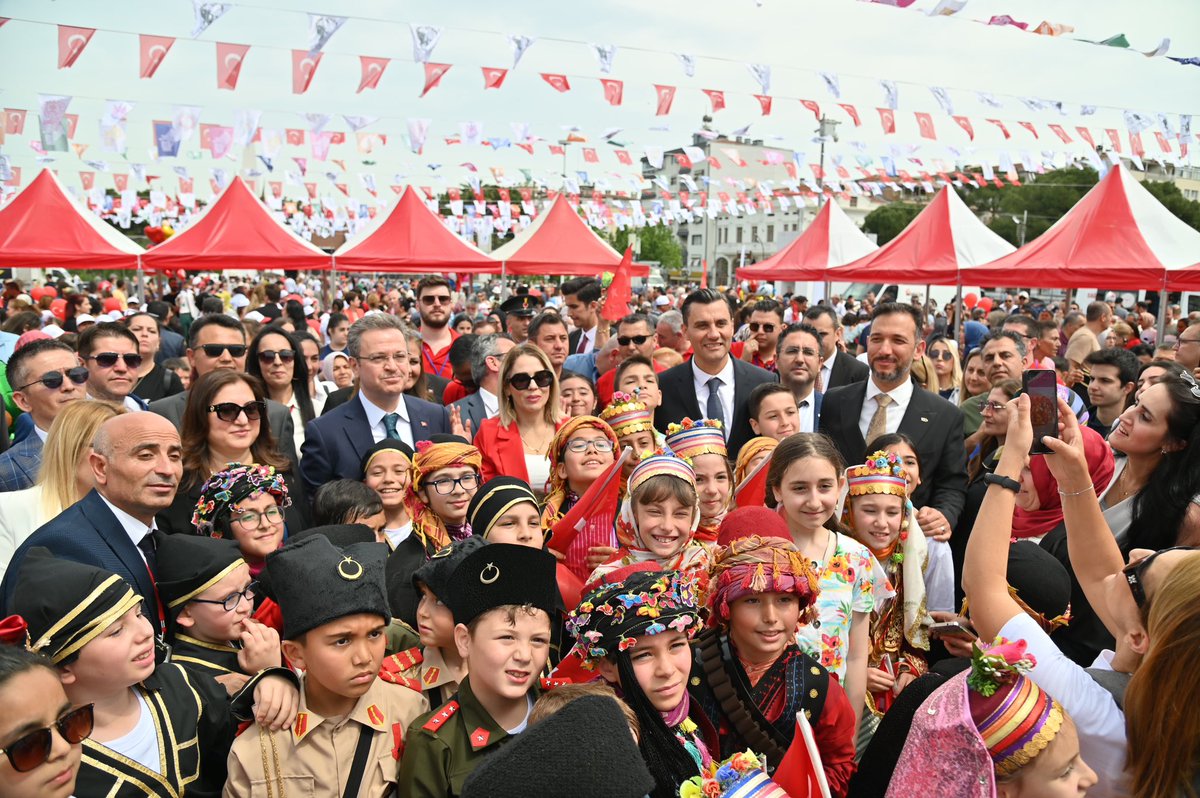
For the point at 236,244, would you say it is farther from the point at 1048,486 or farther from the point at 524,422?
the point at 1048,486

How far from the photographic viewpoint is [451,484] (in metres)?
3.89

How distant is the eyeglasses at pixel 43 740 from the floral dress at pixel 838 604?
222 centimetres

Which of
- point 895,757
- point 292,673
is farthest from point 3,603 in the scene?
point 895,757

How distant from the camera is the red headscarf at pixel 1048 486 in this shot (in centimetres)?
414

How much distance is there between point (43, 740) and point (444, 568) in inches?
45.1

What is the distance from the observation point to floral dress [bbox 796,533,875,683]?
3209 mm

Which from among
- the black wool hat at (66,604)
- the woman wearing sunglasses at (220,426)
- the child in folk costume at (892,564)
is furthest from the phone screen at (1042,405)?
the woman wearing sunglasses at (220,426)

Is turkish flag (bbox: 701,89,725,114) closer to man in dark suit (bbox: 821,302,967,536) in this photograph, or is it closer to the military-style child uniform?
man in dark suit (bbox: 821,302,967,536)

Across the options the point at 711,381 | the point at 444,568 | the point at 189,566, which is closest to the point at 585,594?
the point at 444,568

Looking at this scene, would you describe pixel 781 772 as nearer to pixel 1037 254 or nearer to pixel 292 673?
pixel 292 673

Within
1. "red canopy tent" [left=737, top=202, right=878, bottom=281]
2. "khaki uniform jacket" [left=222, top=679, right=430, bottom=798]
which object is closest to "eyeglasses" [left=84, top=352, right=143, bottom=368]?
"khaki uniform jacket" [left=222, top=679, right=430, bottom=798]

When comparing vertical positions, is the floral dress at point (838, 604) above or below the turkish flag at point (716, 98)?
below

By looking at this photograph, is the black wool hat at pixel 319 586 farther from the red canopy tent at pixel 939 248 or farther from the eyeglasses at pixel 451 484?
the red canopy tent at pixel 939 248

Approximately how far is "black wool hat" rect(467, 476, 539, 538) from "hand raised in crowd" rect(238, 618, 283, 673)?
2.82 feet
